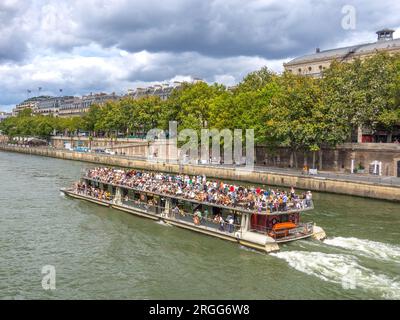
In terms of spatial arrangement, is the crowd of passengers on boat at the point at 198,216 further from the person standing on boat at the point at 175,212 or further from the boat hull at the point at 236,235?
the boat hull at the point at 236,235

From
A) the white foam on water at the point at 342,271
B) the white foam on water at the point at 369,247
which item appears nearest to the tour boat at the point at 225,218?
the white foam on water at the point at 369,247

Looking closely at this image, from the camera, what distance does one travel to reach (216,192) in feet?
113

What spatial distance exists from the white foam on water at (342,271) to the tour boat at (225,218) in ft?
Answer: 6.79

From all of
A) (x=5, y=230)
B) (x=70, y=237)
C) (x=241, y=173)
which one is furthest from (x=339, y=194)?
(x=5, y=230)

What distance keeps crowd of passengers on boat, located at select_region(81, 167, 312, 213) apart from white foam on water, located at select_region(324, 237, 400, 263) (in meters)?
3.15

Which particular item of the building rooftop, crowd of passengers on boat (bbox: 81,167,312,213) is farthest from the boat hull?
the building rooftop

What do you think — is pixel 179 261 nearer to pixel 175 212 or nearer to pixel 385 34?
pixel 175 212

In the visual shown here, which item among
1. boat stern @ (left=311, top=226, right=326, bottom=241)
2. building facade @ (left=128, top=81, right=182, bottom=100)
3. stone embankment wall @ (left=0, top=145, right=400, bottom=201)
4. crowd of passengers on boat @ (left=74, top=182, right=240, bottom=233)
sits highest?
building facade @ (left=128, top=81, right=182, bottom=100)

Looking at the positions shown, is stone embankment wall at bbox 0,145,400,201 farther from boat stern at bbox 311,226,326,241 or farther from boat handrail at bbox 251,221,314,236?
boat handrail at bbox 251,221,314,236

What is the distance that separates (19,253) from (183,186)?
13.9 metres

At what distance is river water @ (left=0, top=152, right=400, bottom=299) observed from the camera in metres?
22.4

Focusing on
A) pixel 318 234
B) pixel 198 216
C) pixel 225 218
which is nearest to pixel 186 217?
pixel 198 216

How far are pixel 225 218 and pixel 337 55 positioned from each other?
85.1 meters
